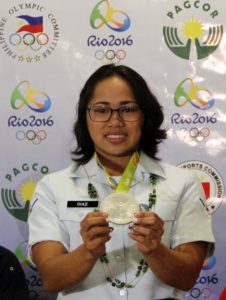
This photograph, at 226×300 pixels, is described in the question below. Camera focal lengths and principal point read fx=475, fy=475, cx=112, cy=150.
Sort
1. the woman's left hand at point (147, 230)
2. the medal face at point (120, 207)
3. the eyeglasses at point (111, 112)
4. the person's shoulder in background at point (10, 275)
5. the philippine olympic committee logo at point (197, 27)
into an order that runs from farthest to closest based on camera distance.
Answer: the philippine olympic committee logo at point (197, 27) → the person's shoulder in background at point (10, 275) → the eyeglasses at point (111, 112) → the medal face at point (120, 207) → the woman's left hand at point (147, 230)

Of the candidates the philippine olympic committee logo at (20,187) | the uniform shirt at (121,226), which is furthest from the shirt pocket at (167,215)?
the philippine olympic committee logo at (20,187)

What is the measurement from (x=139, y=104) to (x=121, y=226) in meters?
0.37

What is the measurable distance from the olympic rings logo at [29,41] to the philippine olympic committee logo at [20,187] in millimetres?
512

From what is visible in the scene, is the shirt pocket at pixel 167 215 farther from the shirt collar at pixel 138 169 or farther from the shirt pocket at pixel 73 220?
the shirt pocket at pixel 73 220

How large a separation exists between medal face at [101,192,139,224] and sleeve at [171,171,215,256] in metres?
0.19

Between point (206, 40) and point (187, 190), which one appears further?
point (206, 40)

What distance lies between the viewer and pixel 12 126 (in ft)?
6.86

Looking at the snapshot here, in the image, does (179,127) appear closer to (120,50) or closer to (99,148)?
(120,50)

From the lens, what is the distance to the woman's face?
139 centimetres

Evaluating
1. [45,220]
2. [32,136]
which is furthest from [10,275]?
[32,136]

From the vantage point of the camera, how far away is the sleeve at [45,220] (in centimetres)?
143

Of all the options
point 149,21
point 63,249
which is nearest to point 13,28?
point 149,21

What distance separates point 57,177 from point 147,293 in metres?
0.45

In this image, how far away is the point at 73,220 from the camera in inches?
56.4
